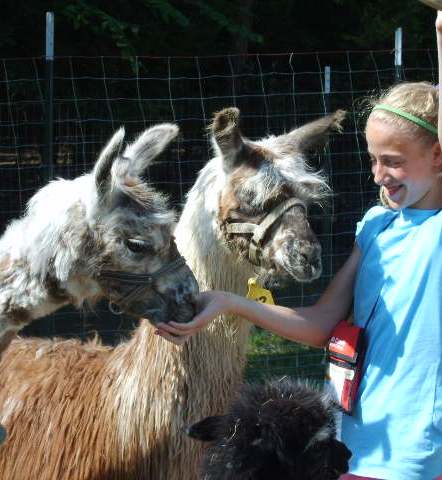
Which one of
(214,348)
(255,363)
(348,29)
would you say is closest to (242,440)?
(214,348)

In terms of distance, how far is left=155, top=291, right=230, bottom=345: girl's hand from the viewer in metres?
2.52

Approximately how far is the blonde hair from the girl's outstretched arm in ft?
1.46

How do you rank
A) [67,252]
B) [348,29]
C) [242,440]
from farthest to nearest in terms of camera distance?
[348,29] < [67,252] < [242,440]

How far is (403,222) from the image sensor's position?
243 centimetres

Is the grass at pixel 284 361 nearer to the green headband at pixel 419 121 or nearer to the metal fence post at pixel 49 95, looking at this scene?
the metal fence post at pixel 49 95

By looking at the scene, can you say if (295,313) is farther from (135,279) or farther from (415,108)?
(415,108)

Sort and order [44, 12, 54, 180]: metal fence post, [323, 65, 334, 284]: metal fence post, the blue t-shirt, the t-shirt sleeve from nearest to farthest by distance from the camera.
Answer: the blue t-shirt → the t-shirt sleeve → [44, 12, 54, 180]: metal fence post → [323, 65, 334, 284]: metal fence post

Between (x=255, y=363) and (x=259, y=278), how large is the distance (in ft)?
9.82

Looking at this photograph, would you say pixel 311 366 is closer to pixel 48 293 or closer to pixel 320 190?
pixel 320 190

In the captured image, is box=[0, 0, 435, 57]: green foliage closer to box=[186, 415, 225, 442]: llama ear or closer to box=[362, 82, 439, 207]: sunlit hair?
box=[362, 82, 439, 207]: sunlit hair

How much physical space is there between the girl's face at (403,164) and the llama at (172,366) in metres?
0.99

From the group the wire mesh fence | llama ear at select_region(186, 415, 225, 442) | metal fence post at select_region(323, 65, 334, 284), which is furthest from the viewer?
metal fence post at select_region(323, 65, 334, 284)

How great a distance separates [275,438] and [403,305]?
2.34ft

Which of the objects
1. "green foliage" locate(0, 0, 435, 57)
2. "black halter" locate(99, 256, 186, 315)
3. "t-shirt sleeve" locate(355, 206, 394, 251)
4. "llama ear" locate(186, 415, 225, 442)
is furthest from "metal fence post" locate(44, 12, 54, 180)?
"llama ear" locate(186, 415, 225, 442)
